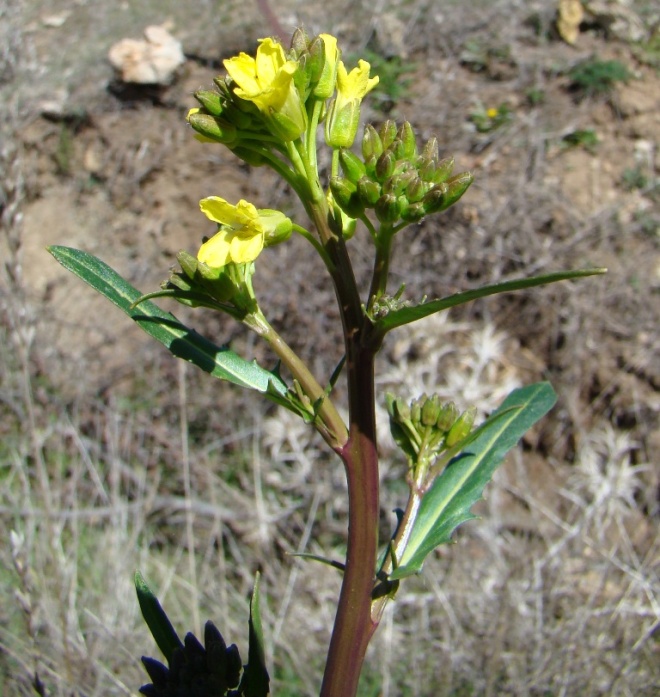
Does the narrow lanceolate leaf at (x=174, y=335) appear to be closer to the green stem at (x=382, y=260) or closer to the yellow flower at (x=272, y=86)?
the green stem at (x=382, y=260)

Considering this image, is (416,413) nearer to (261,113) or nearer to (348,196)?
(348,196)

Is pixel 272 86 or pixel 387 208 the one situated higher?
Result: pixel 272 86

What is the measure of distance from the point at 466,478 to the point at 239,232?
2.22 ft

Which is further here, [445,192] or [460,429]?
[460,429]

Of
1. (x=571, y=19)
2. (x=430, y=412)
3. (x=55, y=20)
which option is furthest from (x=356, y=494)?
(x=55, y=20)

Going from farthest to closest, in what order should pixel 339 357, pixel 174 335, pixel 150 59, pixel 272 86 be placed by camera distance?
pixel 150 59, pixel 339 357, pixel 174 335, pixel 272 86

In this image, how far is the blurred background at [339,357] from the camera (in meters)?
3.13

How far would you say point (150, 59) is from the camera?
5.82 meters

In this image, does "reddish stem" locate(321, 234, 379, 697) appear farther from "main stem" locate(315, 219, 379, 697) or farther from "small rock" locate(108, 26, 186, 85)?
"small rock" locate(108, 26, 186, 85)

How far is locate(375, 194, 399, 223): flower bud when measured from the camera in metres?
1.21

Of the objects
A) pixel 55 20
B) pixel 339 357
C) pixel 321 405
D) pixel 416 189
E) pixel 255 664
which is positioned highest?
pixel 55 20

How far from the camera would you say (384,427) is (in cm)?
413

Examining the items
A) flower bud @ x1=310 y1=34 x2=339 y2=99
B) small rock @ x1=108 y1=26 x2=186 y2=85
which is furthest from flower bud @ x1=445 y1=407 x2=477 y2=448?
small rock @ x1=108 y1=26 x2=186 y2=85

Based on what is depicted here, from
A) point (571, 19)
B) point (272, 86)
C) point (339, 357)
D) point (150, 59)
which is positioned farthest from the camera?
point (150, 59)
